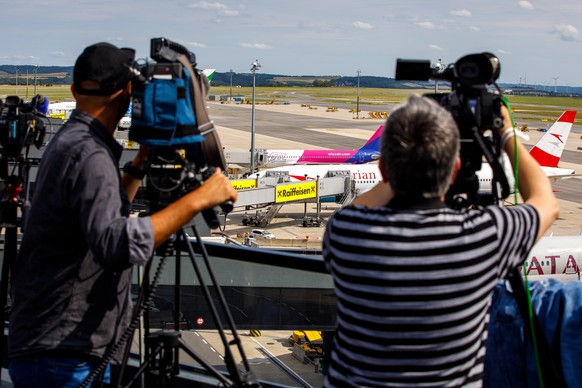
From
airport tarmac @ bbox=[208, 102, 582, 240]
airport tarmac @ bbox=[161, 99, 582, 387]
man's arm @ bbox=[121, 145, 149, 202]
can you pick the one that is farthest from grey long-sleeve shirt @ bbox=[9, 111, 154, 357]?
airport tarmac @ bbox=[208, 102, 582, 240]

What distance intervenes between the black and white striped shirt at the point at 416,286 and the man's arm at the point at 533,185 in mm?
219

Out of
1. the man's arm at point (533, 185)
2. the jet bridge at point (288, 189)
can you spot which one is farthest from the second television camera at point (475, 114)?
the jet bridge at point (288, 189)

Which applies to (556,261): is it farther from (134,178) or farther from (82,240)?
(82,240)

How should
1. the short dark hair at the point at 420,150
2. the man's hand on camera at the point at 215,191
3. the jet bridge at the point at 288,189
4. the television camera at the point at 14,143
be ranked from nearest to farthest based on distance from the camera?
the short dark hair at the point at 420,150 → the man's hand on camera at the point at 215,191 → the television camera at the point at 14,143 → the jet bridge at the point at 288,189

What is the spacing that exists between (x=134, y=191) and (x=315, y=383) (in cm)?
238

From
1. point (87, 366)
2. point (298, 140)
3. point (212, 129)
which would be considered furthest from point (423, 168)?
point (298, 140)

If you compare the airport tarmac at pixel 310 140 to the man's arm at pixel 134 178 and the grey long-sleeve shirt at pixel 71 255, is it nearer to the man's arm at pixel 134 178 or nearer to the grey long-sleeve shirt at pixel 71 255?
the man's arm at pixel 134 178

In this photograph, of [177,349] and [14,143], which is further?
[14,143]

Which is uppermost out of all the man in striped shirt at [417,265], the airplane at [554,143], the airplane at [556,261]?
the man in striped shirt at [417,265]

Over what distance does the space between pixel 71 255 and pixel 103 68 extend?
922 mm

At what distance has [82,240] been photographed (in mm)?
3336

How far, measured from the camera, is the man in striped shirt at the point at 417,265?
265 cm

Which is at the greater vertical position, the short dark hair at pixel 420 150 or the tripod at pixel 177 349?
the short dark hair at pixel 420 150

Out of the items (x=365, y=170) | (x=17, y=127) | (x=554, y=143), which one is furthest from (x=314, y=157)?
(x=17, y=127)
